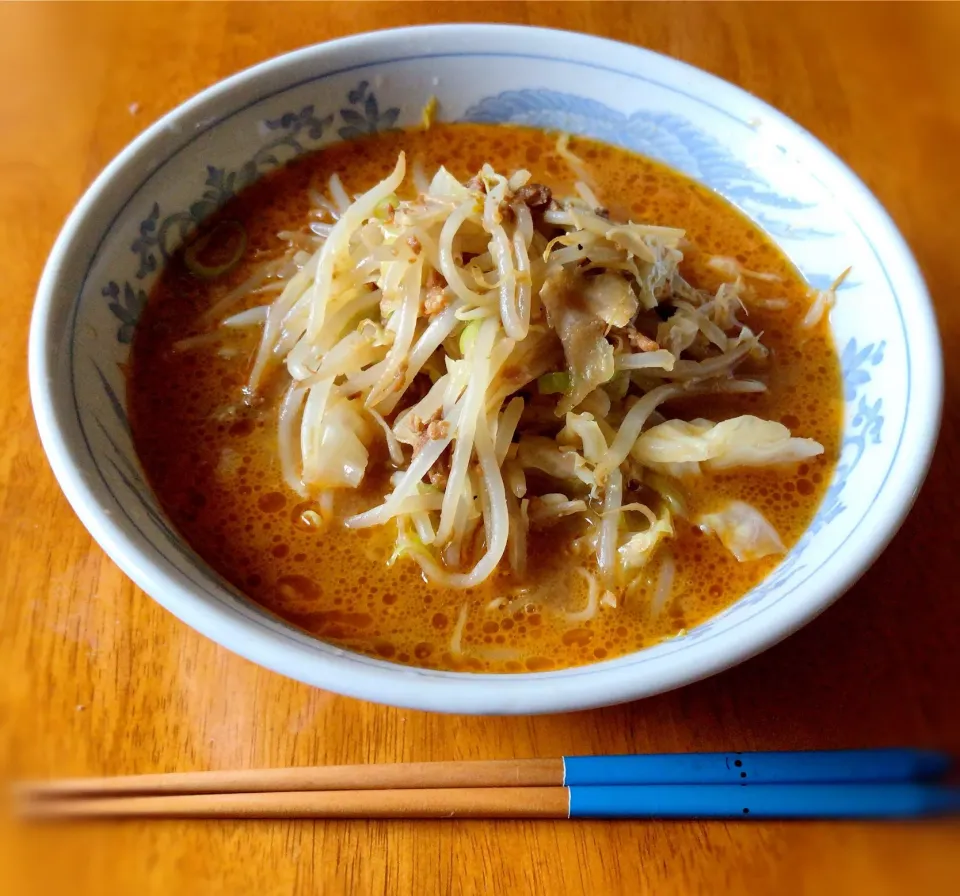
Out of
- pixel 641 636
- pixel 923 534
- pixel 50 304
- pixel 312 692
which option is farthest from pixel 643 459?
pixel 50 304

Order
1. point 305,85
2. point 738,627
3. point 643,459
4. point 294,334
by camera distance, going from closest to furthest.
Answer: point 738,627, point 643,459, point 294,334, point 305,85

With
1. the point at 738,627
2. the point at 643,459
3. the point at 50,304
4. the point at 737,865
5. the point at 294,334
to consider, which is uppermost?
the point at 50,304

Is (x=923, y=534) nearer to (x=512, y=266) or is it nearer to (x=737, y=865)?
(x=737, y=865)

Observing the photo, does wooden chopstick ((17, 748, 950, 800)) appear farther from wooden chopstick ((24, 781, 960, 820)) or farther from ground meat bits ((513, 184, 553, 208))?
ground meat bits ((513, 184, 553, 208))

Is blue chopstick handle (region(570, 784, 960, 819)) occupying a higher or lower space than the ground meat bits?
lower

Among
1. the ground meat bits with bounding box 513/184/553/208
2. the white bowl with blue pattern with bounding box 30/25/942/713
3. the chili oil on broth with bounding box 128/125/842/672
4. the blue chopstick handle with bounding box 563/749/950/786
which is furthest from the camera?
the ground meat bits with bounding box 513/184/553/208

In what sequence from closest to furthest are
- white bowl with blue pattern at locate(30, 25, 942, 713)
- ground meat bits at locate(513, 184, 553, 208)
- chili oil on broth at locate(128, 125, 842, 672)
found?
white bowl with blue pattern at locate(30, 25, 942, 713) → chili oil on broth at locate(128, 125, 842, 672) → ground meat bits at locate(513, 184, 553, 208)

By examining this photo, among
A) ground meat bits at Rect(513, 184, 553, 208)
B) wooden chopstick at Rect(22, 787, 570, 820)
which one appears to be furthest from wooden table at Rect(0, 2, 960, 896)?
ground meat bits at Rect(513, 184, 553, 208)
